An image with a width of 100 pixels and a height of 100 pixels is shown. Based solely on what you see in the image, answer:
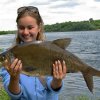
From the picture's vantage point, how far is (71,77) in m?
20.2

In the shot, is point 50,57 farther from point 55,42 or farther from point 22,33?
point 22,33

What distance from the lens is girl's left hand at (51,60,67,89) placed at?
4133 mm

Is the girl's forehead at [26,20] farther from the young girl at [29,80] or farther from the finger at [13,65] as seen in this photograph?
the finger at [13,65]

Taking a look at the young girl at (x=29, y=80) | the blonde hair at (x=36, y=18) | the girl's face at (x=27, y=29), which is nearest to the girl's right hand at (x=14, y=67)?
the young girl at (x=29, y=80)

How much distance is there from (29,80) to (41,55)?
51cm

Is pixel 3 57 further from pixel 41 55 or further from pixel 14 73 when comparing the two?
pixel 41 55

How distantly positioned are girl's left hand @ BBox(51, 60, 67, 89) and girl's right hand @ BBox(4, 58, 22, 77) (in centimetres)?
39

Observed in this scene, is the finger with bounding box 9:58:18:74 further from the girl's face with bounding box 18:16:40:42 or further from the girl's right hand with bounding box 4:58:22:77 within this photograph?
the girl's face with bounding box 18:16:40:42

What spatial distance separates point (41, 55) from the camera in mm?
4160

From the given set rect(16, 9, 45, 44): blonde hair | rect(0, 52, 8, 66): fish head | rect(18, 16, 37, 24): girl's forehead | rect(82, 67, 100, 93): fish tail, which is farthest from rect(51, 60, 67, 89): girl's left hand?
rect(18, 16, 37, 24): girl's forehead

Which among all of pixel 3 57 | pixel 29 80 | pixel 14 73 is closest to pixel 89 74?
pixel 29 80

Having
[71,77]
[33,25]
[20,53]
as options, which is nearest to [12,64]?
[20,53]

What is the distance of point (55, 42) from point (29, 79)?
679 mm

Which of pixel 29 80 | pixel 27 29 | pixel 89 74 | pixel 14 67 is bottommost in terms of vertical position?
pixel 29 80
